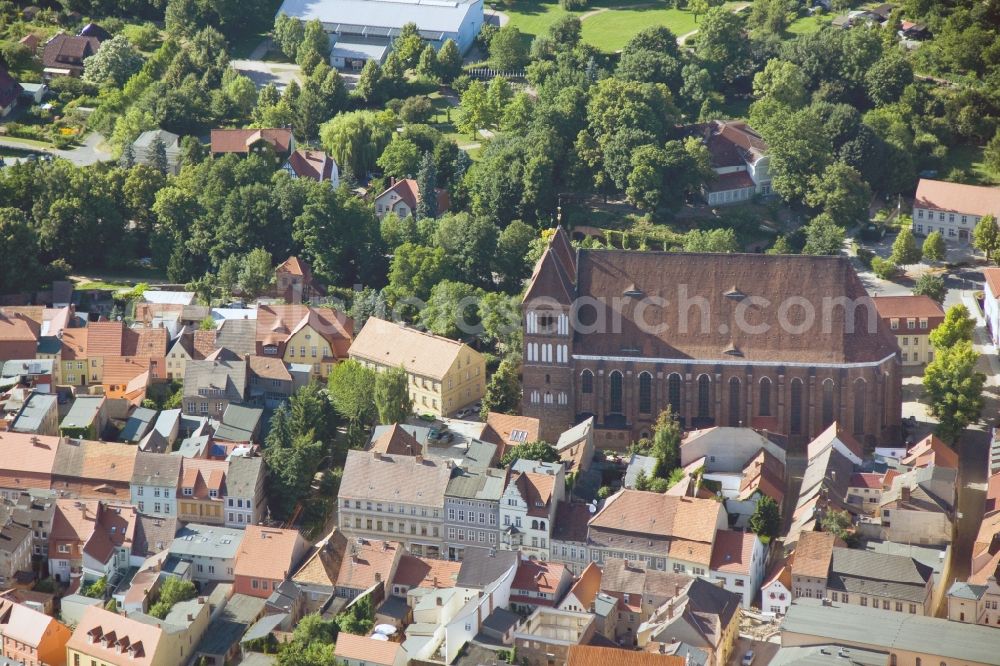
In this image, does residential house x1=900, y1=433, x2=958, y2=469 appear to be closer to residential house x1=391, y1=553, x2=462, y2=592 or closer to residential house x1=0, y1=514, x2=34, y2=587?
residential house x1=391, y1=553, x2=462, y2=592

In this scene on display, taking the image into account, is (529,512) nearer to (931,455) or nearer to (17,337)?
(931,455)

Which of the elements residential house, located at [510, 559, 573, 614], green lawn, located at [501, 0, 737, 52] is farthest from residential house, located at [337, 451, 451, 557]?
green lawn, located at [501, 0, 737, 52]

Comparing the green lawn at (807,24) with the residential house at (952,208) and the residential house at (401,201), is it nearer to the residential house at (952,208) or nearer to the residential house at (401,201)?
the residential house at (952,208)

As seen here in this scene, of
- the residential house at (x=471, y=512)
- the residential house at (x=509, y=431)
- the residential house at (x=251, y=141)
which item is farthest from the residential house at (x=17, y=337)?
the residential house at (x=471, y=512)

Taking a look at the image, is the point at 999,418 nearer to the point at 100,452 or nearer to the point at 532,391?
the point at 532,391

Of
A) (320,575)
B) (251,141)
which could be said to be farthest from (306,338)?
(251,141)

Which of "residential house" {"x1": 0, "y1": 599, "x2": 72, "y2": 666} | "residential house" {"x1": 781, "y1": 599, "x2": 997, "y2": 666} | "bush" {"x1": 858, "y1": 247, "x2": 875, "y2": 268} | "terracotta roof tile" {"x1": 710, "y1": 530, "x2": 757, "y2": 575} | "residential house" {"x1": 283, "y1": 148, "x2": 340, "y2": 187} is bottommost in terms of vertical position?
"residential house" {"x1": 0, "y1": 599, "x2": 72, "y2": 666}
